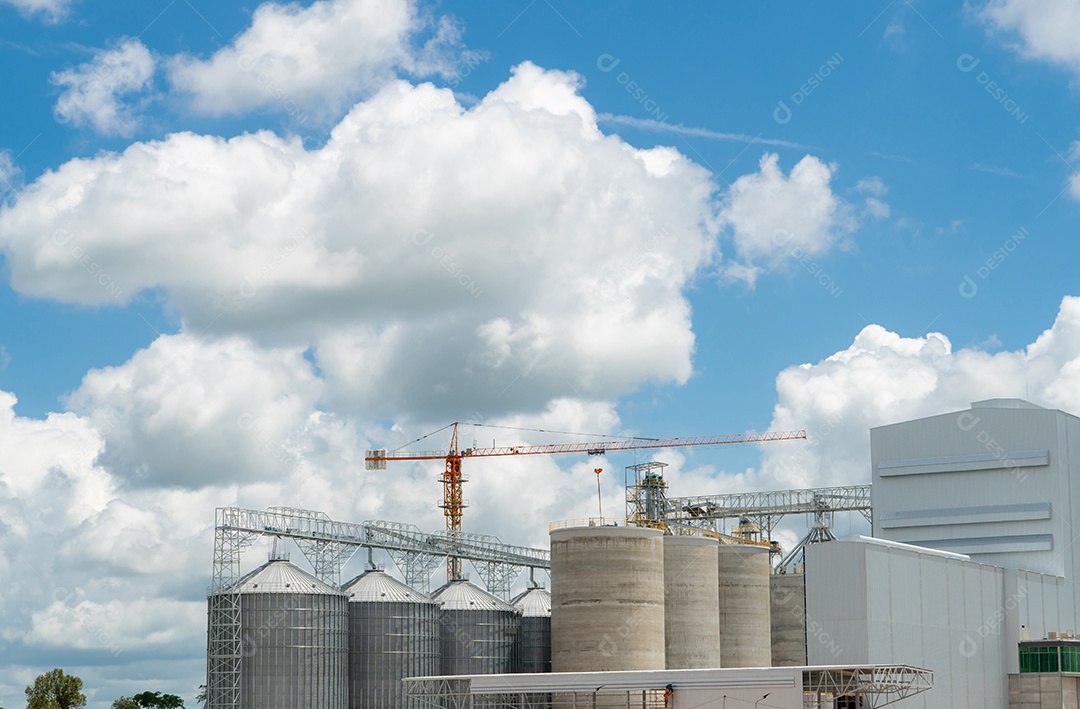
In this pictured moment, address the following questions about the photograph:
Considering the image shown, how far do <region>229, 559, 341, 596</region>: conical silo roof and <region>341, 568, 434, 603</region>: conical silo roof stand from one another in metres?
3.33

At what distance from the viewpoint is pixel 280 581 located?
77812 millimetres

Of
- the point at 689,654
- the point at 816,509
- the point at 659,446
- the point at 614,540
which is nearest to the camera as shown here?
the point at 614,540

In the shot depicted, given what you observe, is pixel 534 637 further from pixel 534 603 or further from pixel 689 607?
pixel 689 607

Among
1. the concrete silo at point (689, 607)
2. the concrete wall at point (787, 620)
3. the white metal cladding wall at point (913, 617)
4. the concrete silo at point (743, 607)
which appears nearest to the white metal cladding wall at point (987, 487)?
the white metal cladding wall at point (913, 617)

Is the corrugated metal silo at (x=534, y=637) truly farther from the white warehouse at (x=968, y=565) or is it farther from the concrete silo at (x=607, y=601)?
the white warehouse at (x=968, y=565)

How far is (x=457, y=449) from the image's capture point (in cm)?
17000

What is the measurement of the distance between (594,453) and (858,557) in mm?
86693

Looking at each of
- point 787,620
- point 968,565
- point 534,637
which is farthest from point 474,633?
point 968,565

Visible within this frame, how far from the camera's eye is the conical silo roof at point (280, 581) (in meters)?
77.2

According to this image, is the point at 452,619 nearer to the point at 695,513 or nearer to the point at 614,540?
the point at 614,540

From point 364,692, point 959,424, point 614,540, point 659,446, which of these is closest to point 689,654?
point 614,540

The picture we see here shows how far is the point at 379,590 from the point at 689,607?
808 inches

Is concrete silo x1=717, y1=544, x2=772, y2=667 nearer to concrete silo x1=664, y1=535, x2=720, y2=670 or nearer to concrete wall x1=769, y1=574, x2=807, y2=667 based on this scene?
concrete wall x1=769, y1=574, x2=807, y2=667

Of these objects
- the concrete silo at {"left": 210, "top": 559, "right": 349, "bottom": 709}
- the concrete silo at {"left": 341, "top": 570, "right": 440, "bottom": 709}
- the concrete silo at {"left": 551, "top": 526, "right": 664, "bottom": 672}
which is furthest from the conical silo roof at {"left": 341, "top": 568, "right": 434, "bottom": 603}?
the concrete silo at {"left": 551, "top": 526, "right": 664, "bottom": 672}
